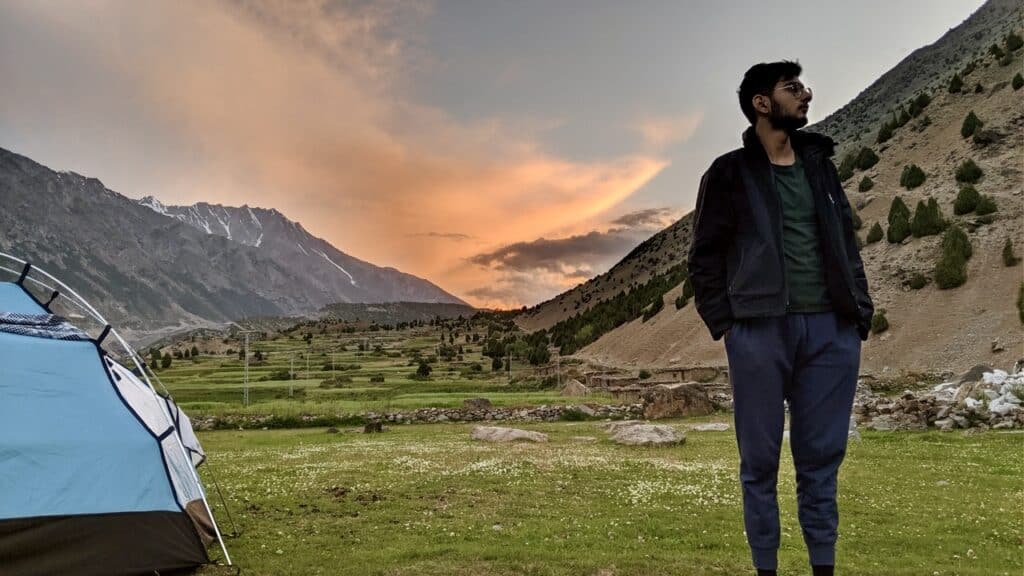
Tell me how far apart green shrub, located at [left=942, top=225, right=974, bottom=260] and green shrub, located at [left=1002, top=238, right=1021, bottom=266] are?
2166 millimetres

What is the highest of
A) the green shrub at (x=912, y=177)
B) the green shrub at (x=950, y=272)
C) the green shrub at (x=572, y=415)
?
the green shrub at (x=912, y=177)

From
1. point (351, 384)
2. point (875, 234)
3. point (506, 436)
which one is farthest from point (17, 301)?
point (351, 384)

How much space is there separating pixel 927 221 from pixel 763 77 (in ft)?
189

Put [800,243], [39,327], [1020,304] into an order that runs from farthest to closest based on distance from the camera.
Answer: [1020,304] < [39,327] < [800,243]

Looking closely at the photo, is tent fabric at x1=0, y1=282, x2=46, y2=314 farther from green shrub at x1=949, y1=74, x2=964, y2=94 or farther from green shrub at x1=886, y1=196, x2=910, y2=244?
green shrub at x1=949, y1=74, x2=964, y2=94

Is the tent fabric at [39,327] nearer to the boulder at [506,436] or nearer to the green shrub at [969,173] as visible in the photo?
the boulder at [506,436]

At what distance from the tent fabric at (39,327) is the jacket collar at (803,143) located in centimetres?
953

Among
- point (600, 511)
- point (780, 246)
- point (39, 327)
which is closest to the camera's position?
point (780, 246)

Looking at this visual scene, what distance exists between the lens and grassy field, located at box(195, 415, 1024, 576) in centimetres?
838

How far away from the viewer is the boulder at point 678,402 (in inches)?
1406

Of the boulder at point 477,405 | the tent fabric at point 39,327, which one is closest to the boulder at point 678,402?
the boulder at point 477,405

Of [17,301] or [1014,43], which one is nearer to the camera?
[17,301]

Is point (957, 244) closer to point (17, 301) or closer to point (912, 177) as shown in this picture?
point (912, 177)

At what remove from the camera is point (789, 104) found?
498 centimetres
